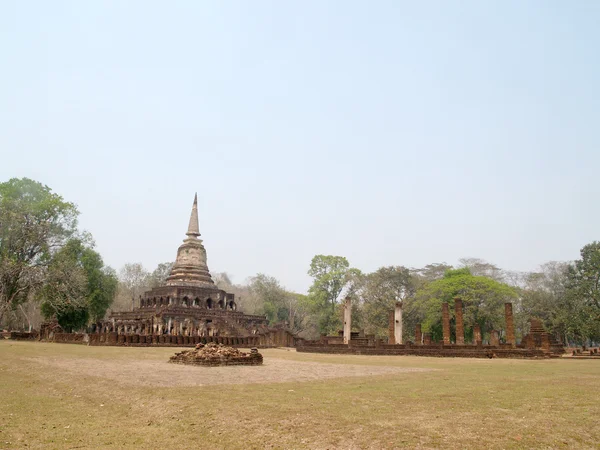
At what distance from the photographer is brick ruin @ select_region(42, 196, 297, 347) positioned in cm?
3556

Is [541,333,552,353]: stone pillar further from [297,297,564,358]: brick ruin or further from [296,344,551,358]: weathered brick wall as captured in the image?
[296,344,551,358]: weathered brick wall

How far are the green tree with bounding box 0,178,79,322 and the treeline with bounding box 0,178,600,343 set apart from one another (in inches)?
3.1

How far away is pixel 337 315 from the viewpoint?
2320 inches

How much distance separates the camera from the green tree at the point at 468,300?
49.1 metres

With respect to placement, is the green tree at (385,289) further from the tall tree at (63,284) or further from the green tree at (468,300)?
the tall tree at (63,284)

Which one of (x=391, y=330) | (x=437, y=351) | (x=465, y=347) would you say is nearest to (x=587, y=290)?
(x=391, y=330)

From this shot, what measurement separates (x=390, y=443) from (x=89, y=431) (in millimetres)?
4430

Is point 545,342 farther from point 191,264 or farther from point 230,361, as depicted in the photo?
point 191,264

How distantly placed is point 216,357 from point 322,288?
45726mm

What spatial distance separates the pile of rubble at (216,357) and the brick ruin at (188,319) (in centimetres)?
1602

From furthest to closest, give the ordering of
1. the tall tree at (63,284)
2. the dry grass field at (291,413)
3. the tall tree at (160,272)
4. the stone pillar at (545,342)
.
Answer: the tall tree at (160,272), the tall tree at (63,284), the stone pillar at (545,342), the dry grass field at (291,413)

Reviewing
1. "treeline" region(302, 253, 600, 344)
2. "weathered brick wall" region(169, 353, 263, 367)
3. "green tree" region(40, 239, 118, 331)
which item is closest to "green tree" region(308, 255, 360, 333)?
"treeline" region(302, 253, 600, 344)

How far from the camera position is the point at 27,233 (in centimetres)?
3700

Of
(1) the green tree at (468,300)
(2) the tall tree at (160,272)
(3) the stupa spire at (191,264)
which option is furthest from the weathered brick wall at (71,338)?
(2) the tall tree at (160,272)
